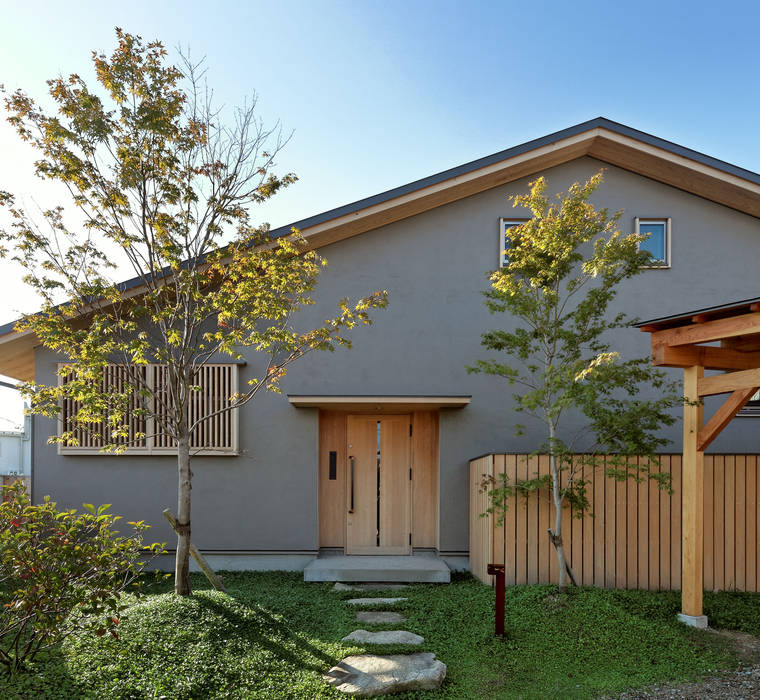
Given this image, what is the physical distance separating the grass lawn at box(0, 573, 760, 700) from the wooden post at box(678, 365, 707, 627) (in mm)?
261

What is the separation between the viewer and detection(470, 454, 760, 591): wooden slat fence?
715 centimetres

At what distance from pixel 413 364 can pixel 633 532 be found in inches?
143

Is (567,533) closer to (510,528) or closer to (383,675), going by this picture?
(510,528)

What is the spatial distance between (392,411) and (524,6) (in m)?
6.60

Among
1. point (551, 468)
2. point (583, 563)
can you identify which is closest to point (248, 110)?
point (551, 468)

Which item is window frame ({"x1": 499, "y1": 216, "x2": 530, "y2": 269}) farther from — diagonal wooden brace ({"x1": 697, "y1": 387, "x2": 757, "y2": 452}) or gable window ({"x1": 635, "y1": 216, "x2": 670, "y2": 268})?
diagonal wooden brace ({"x1": 697, "y1": 387, "x2": 757, "y2": 452})

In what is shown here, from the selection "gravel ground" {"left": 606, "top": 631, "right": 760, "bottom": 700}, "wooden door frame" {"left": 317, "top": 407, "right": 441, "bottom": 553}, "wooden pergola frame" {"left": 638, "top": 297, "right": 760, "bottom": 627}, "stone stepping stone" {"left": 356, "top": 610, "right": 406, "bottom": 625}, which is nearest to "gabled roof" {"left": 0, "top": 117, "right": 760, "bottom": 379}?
"wooden door frame" {"left": 317, "top": 407, "right": 441, "bottom": 553}

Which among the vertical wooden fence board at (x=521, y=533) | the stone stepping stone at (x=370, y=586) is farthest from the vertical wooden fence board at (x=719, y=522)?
the stone stepping stone at (x=370, y=586)

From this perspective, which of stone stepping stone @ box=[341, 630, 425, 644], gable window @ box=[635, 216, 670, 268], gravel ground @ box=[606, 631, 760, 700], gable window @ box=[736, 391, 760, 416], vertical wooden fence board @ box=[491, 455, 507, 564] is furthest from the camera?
gable window @ box=[635, 216, 670, 268]

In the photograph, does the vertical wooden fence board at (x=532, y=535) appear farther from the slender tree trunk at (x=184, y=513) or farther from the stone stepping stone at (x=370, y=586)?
the slender tree trunk at (x=184, y=513)

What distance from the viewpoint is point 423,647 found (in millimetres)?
5207

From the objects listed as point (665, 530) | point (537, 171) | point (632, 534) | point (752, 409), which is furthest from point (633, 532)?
point (537, 171)

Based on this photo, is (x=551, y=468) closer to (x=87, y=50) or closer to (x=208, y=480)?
(x=208, y=480)

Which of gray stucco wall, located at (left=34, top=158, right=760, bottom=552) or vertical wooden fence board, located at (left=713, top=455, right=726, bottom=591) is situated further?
gray stucco wall, located at (left=34, top=158, right=760, bottom=552)
